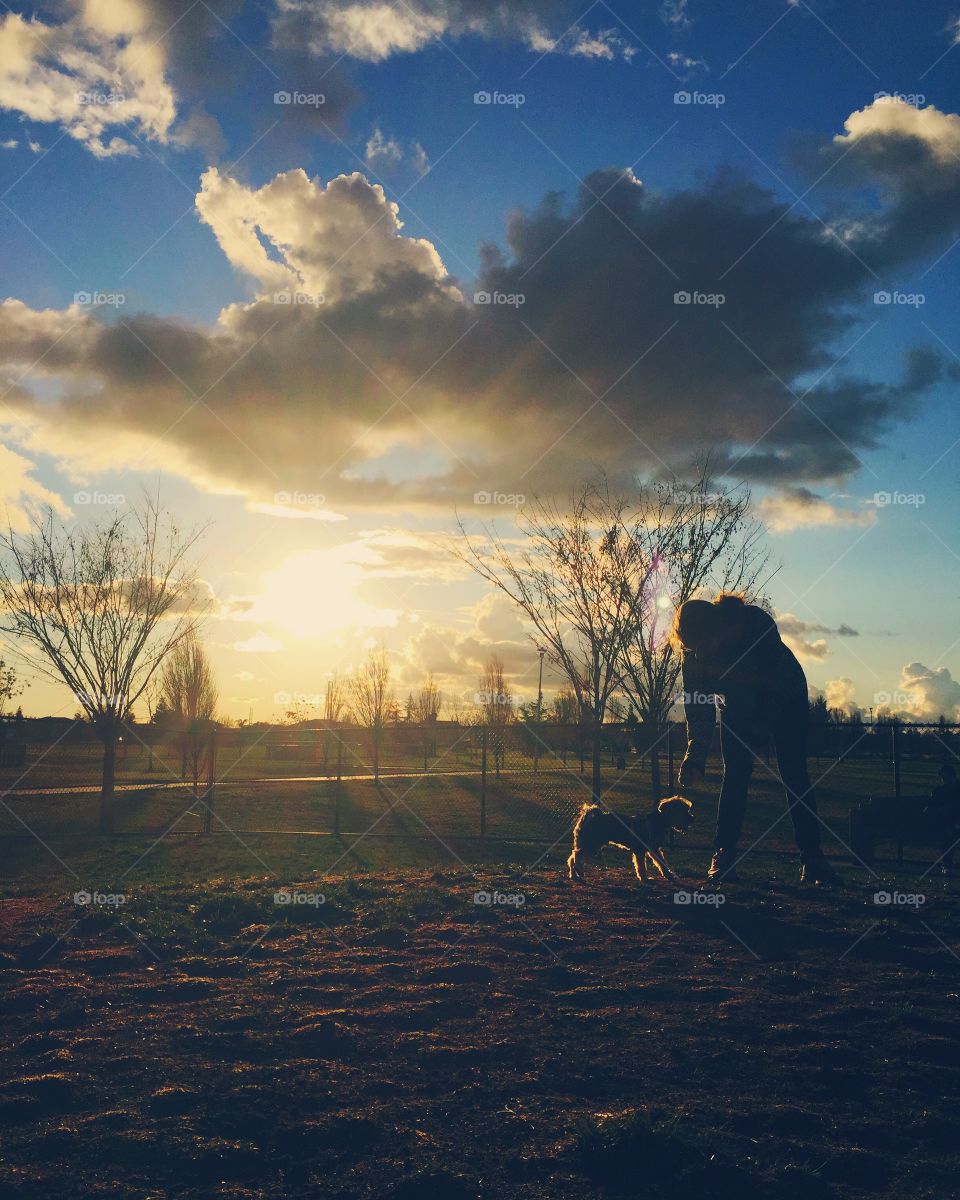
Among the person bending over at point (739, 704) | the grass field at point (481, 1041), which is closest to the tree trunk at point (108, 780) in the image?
the grass field at point (481, 1041)

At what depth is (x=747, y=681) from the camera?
820 centimetres

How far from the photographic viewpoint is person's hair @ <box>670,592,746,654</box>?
7.73m

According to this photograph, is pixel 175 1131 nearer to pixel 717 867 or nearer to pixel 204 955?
pixel 204 955

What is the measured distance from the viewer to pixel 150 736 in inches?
1933

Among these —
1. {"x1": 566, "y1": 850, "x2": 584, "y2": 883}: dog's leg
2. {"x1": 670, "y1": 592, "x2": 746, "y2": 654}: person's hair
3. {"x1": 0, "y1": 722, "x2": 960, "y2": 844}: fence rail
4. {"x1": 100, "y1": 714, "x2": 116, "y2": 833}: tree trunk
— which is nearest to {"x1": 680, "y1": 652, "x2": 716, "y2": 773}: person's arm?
{"x1": 670, "y1": 592, "x2": 746, "y2": 654}: person's hair

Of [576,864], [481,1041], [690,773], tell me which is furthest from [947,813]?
[481,1041]

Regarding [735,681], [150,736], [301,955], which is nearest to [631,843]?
[735,681]

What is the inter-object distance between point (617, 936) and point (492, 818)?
14.3 metres

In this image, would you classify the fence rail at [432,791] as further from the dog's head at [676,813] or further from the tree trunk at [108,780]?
the dog's head at [676,813]

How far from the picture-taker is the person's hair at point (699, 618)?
7.73 meters

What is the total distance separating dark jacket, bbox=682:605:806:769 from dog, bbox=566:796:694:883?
1.97 meters

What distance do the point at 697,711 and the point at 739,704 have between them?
2.96 ft

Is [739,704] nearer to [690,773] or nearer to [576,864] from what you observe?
[690,773]

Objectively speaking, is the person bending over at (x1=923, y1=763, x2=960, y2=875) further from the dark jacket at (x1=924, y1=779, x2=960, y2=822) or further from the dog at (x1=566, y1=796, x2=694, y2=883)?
the dog at (x1=566, y1=796, x2=694, y2=883)
